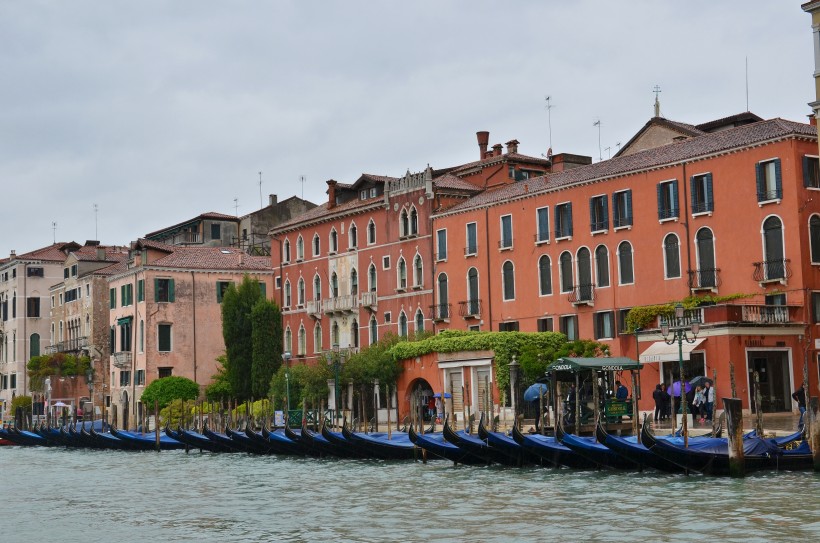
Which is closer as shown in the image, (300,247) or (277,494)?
(277,494)

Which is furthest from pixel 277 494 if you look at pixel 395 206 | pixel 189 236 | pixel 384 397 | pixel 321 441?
pixel 189 236

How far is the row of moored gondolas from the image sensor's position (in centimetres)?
2062

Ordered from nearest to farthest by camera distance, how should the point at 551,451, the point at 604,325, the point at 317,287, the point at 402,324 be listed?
the point at 551,451
the point at 604,325
the point at 402,324
the point at 317,287

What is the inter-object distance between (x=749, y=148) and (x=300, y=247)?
799 inches

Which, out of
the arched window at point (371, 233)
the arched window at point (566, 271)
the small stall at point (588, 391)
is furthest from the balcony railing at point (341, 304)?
the small stall at point (588, 391)

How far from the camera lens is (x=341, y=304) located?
43.9 metres

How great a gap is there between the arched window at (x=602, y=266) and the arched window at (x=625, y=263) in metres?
0.52

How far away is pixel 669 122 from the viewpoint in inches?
1538

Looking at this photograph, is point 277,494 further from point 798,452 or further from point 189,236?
point 189,236

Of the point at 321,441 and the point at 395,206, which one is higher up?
the point at 395,206

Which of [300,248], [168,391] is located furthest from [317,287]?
[168,391]

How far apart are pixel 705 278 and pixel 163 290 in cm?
2621

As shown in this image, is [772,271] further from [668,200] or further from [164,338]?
[164,338]

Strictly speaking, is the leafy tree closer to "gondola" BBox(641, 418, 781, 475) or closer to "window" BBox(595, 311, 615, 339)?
"window" BBox(595, 311, 615, 339)
